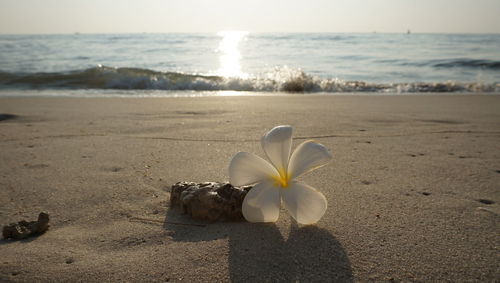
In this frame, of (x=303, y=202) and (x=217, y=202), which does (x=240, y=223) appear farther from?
(x=303, y=202)

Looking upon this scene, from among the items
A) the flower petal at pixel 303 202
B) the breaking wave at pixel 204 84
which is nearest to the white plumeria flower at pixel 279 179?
the flower petal at pixel 303 202

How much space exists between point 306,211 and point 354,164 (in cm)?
110

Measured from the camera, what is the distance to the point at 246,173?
4.62 ft

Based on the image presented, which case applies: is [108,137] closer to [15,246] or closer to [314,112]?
[15,246]

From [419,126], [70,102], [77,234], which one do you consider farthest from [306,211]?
[70,102]

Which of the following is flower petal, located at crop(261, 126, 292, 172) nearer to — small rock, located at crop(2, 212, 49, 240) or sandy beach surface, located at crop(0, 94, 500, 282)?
sandy beach surface, located at crop(0, 94, 500, 282)

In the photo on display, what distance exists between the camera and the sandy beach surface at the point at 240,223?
1250 millimetres

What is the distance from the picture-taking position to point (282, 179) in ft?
4.67

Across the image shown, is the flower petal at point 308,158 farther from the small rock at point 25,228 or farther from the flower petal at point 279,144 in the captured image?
the small rock at point 25,228

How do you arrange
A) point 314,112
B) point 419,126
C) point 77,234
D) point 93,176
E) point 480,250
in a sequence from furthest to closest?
point 314,112
point 419,126
point 93,176
point 77,234
point 480,250

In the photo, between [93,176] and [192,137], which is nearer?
[93,176]

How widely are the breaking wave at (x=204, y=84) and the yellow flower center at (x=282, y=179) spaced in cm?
758

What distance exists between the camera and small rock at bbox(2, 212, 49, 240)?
57.3 inches

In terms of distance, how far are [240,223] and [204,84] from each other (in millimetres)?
8041
